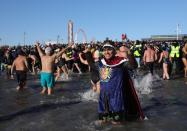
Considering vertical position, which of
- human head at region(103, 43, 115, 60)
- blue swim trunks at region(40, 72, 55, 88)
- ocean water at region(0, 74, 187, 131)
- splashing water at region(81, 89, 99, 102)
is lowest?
ocean water at region(0, 74, 187, 131)

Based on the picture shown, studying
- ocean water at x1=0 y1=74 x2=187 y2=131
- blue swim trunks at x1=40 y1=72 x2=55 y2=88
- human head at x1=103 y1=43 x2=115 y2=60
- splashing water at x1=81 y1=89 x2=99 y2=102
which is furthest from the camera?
blue swim trunks at x1=40 y1=72 x2=55 y2=88

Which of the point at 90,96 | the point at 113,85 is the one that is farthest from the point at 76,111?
the point at 90,96

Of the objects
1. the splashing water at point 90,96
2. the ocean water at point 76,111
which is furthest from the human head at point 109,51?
the splashing water at point 90,96

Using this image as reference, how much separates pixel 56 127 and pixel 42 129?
1.00 feet

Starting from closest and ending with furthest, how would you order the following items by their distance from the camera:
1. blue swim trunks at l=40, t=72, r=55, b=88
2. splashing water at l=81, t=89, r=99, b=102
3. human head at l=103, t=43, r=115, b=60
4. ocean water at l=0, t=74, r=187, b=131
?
1. human head at l=103, t=43, r=115, b=60
2. ocean water at l=0, t=74, r=187, b=131
3. splashing water at l=81, t=89, r=99, b=102
4. blue swim trunks at l=40, t=72, r=55, b=88

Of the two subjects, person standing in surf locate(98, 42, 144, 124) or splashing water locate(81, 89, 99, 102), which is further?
splashing water locate(81, 89, 99, 102)

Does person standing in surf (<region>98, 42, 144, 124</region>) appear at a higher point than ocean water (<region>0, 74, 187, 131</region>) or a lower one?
higher

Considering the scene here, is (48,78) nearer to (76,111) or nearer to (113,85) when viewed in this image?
(76,111)

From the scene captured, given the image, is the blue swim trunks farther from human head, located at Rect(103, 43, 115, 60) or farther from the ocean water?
human head, located at Rect(103, 43, 115, 60)

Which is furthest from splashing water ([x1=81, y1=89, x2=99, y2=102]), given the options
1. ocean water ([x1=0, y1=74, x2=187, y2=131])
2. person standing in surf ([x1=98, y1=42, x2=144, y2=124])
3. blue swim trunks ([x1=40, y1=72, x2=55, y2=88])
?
person standing in surf ([x1=98, y1=42, x2=144, y2=124])

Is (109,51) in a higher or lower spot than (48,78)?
higher

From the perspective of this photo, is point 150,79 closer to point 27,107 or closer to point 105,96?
point 27,107

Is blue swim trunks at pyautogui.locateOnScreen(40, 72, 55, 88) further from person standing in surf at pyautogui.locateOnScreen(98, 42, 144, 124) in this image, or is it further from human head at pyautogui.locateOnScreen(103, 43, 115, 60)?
human head at pyautogui.locateOnScreen(103, 43, 115, 60)

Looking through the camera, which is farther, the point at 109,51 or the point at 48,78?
the point at 48,78
